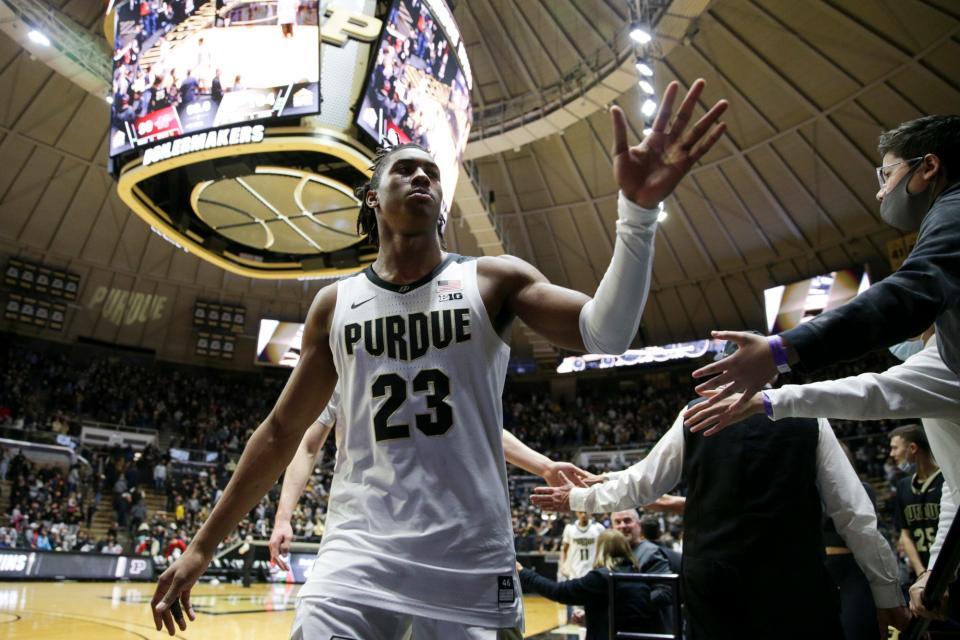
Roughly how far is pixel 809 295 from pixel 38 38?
908 inches

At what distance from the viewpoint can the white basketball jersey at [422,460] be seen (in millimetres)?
2000

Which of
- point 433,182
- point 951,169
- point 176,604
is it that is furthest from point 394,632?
point 951,169

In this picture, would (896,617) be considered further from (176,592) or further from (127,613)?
(127,613)

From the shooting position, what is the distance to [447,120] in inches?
462

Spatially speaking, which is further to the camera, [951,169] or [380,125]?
[380,125]

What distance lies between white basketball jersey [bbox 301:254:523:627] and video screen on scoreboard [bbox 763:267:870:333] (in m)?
22.8

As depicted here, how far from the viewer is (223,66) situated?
10.1m

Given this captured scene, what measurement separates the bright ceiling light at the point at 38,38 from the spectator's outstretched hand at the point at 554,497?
17.9 metres

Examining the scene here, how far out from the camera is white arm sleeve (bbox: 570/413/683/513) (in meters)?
3.73

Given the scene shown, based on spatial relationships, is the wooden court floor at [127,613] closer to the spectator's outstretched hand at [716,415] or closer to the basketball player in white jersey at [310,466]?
the basketball player in white jersey at [310,466]

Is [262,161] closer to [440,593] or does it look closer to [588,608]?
[588,608]

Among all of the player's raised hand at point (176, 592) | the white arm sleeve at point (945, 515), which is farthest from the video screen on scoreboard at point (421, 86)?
the player's raised hand at point (176, 592)

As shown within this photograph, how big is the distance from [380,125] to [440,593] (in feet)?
31.1

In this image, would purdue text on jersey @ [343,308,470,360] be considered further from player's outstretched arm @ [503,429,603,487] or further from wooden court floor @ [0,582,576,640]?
wooden court floor @ [0,582,576,640]
